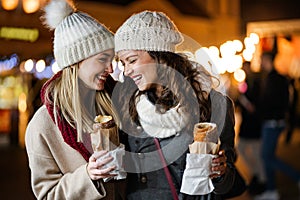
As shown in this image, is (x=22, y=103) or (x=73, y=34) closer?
(x=73, y=34)

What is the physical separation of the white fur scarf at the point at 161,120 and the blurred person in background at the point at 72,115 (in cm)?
14

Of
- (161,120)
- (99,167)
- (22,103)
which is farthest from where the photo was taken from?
(22,103)

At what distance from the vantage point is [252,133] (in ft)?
22.8

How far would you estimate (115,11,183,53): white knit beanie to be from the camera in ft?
7.43

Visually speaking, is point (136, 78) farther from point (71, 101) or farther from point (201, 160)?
point (201, 160)

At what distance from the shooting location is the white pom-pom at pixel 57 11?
2354 millimetres

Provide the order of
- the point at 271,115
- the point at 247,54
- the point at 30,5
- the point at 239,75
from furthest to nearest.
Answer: the point at 30,5 < the point at 239,75 < the point at 247,54 < the point at 271,115

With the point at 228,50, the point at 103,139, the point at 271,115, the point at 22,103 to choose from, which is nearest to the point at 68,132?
the point at 103,139

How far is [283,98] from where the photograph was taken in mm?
6578

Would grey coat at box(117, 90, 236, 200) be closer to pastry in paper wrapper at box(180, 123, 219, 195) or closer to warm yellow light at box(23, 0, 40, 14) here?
pastry in paper wrapper at box(180, 123, 219, 195)

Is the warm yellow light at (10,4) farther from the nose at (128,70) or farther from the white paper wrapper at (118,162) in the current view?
the white paper wrapper at (118,162)

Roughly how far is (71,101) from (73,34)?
288 millimetres

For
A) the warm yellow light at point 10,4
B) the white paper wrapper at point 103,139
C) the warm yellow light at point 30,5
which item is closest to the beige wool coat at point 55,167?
the white paper wrapper at point 103,139

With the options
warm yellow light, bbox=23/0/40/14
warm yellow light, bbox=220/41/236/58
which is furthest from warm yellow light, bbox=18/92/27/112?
warm yellow light, bbox=220/41/236/58
